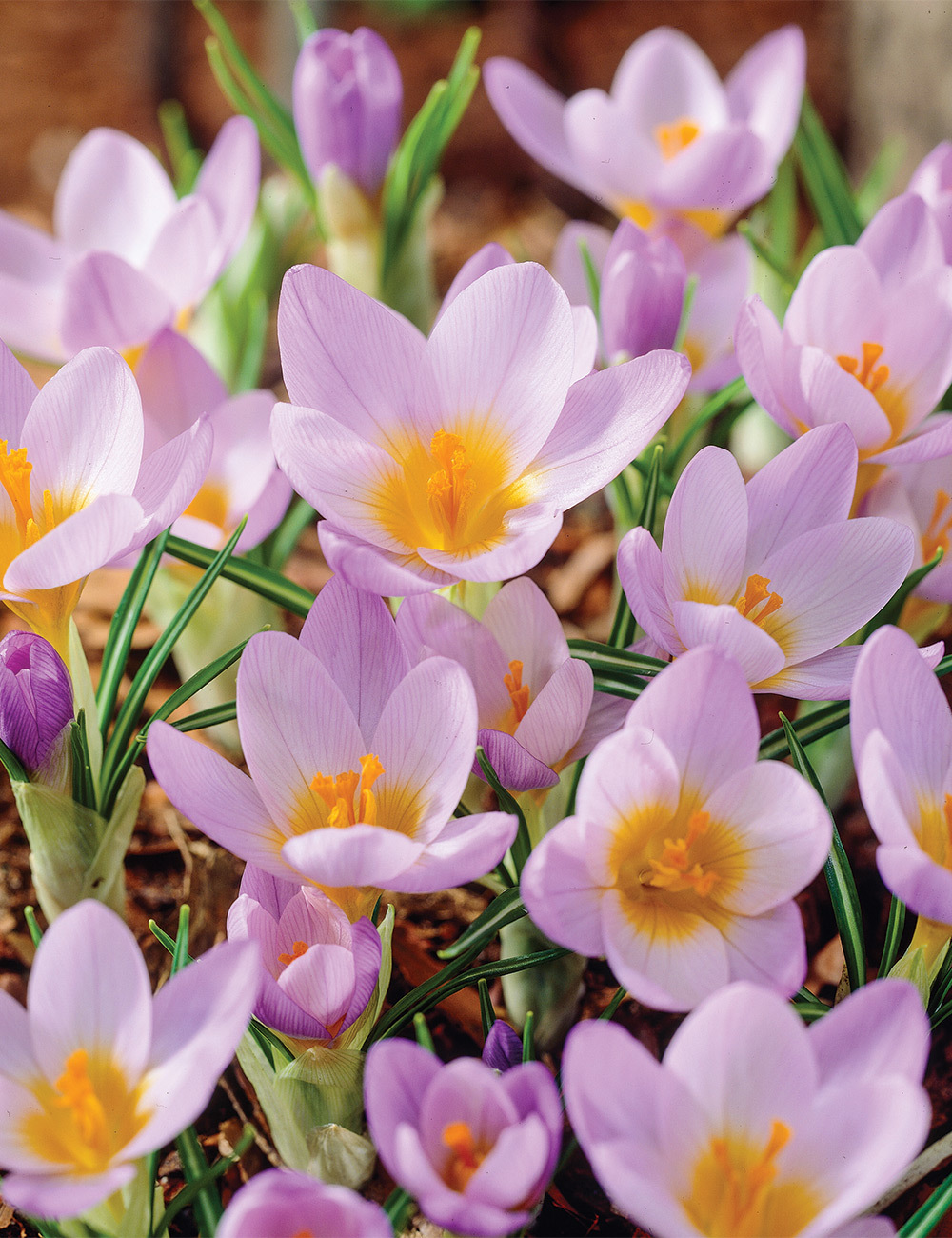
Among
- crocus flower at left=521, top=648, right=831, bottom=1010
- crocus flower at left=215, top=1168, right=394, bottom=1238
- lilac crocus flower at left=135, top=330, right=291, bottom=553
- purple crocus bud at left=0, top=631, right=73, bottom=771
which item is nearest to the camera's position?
crocus flower at left=215, top=1168, right=394, bottom=1238

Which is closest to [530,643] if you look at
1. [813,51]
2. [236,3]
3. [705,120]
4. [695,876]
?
[695,876]

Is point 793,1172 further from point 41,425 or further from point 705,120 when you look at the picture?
point 705,120

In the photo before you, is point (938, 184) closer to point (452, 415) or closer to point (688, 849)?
point (452, 415)

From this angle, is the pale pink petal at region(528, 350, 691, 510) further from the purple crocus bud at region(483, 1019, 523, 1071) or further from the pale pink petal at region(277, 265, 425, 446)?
the purple crocus bud at region(483, 1019, 523, 1071)

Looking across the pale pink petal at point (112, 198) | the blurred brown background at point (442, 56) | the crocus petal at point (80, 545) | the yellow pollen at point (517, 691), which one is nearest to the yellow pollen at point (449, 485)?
the yellow pollen at point (517, 691)

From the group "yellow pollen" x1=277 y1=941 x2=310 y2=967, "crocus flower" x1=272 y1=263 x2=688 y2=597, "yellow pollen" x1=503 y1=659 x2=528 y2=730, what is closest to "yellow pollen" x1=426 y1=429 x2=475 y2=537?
"crocus flower" x1=272 y1=263 x2=688 y2=597

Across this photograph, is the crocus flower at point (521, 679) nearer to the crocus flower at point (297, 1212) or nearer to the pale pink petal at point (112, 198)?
the crocus flower at point (297, 1212)

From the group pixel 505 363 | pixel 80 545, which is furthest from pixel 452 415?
pixel 80 545
